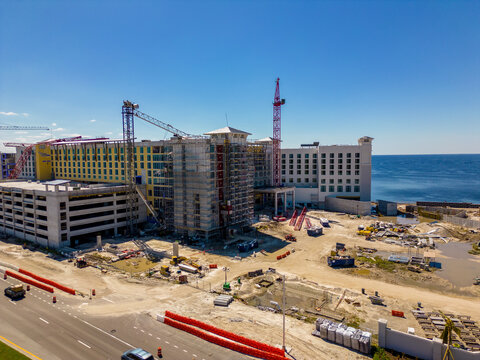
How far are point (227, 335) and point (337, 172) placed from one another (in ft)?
313

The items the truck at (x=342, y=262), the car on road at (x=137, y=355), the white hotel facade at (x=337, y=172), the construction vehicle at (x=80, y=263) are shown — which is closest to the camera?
the car on road at (x=137, y=355)

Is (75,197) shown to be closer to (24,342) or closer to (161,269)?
(161,269)

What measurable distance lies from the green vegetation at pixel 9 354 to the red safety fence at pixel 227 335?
1496cm

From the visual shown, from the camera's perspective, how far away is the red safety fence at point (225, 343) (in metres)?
29.4

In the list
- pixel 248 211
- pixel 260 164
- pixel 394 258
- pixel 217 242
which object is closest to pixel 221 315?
pixel 217 242

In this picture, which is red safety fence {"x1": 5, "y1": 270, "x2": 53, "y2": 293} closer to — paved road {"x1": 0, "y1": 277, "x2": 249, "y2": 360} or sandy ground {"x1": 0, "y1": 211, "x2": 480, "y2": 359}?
sandy ground {"x1": 0, "y1": 211, "x2": 480, "y2": 359}

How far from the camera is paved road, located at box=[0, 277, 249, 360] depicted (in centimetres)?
3039

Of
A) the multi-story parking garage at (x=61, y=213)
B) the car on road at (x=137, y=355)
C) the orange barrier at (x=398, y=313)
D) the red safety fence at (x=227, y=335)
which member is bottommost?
the orange barrier at (x=398, y=313)

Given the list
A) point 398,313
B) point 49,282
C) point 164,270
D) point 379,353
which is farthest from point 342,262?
point 49,282

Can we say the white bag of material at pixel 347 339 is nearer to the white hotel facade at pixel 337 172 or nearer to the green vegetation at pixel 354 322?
the green vegetation at pixel 354 322

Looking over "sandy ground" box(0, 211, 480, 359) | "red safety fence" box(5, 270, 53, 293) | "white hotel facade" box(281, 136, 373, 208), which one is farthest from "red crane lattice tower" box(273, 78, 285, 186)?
"red safety fence" box(5, 270, 53, 293)

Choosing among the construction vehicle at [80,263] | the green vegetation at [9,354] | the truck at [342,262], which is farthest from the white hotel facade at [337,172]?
the green vegetation at [9,354]

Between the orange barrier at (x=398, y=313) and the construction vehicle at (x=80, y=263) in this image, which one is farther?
the construction vehicle at (x=80, y=263)

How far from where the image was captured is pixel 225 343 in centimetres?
3155
